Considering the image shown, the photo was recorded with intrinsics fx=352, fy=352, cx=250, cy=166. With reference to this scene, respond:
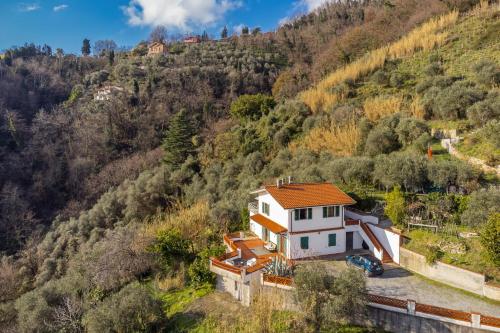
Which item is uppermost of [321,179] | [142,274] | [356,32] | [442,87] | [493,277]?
[356,32]

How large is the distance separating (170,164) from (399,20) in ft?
145

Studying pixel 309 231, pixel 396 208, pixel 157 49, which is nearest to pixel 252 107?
pixel 309 231

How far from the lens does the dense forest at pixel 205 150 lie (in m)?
18.7

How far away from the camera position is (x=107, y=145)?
176 feet

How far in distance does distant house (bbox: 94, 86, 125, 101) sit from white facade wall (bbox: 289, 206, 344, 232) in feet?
166

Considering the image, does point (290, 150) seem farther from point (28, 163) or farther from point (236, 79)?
point (28, 163)

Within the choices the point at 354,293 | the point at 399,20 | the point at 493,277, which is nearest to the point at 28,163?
the point at 354,293

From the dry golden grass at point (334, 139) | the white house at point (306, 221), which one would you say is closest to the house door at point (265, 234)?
the white house at point (306, 221)

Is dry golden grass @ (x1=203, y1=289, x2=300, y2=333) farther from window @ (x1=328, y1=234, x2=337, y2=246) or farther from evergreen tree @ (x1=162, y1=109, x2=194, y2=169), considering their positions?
evergreen tree @ (x1=162, y1=109, x2=194, y2=169)

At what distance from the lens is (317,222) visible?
64.5 ft

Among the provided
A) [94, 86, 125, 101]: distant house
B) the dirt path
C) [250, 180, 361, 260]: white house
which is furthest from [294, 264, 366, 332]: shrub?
[94, 86, 125, 101]: distant house

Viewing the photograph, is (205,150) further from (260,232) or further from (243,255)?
(243,255)

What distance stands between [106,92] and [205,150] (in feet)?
102

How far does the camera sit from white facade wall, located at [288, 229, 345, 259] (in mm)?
19094
